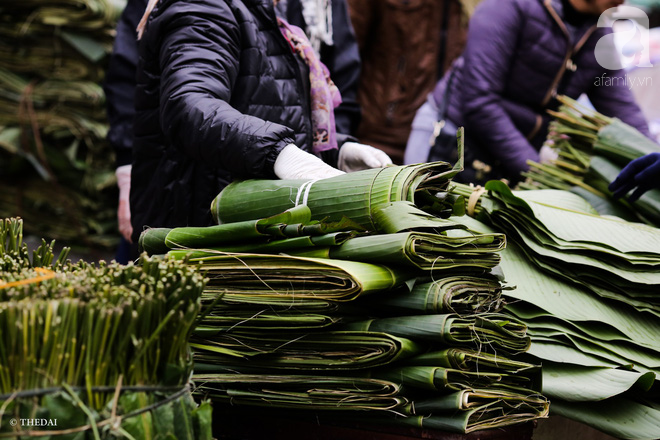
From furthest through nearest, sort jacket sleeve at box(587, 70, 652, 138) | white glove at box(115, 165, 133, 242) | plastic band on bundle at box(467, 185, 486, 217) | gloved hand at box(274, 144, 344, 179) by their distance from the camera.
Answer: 1. jacket sleeve at box(587, 70, 652, 138)
2. white glove at box(115, 165, 133, 242)
3. plastic band on bundle at box(467, 185, 486, 217)
4. gloved hand at box(274, 144, 344, 179)

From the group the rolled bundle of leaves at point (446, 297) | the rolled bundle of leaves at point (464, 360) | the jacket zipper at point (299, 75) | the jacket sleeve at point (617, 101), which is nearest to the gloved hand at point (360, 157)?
the jacket zipper at point (299, 75)

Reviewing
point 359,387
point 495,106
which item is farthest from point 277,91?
point 495,106

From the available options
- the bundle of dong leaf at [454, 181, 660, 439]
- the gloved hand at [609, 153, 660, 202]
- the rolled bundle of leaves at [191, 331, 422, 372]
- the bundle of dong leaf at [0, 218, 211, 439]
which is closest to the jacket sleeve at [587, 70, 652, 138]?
the gloved hand at [609, 153, 660, 202]

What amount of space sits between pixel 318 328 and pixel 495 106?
2.44 meters

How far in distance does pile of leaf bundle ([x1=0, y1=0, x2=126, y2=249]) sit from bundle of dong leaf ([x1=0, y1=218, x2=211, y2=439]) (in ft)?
12.4

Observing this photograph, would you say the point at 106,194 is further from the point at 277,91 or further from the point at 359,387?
the point at 359,387

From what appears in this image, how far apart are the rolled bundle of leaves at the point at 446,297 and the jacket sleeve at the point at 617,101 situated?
102 inches

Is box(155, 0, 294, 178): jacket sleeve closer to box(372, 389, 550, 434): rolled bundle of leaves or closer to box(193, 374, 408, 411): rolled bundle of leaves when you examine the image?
box(193, 374, 408, 411): rolled bundle of leaves

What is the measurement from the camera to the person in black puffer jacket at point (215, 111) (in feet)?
6.04

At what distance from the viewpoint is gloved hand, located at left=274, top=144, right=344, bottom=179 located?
1.81 m

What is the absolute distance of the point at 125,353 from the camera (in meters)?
1.19

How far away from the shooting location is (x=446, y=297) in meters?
1.57

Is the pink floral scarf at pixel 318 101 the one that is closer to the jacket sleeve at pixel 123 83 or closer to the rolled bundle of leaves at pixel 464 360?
the rolled bundle of leaves at pixel 464 360

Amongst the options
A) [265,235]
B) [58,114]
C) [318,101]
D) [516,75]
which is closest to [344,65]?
[318,101]
